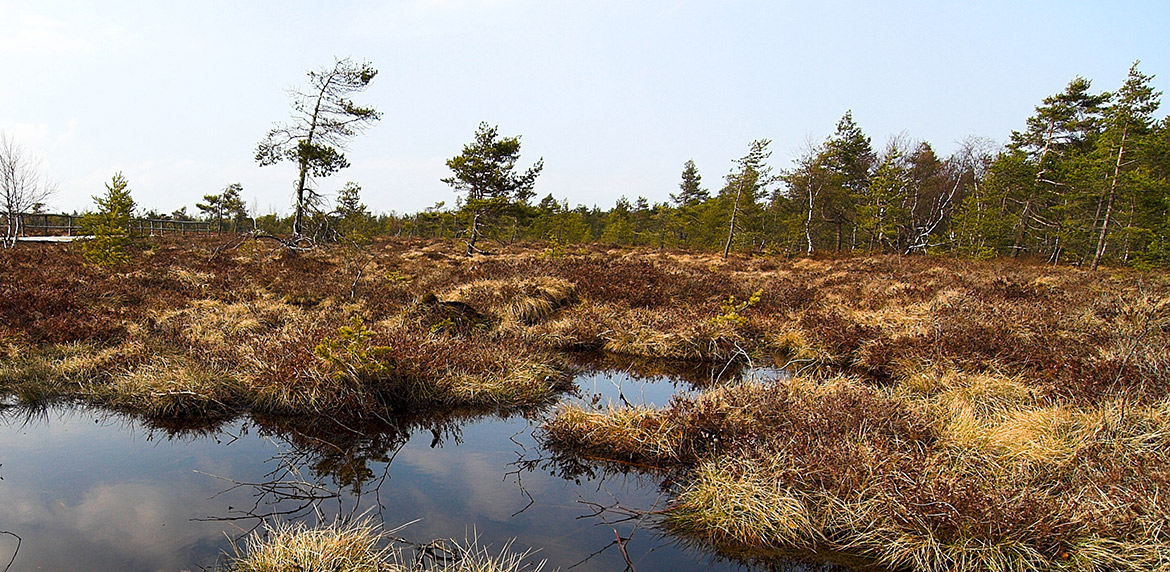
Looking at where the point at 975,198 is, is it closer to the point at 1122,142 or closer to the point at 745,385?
the point at 1122,142

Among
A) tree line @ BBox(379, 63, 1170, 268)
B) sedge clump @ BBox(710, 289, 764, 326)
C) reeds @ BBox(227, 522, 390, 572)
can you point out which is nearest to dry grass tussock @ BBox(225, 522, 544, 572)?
reeds @ BBox(227, 522, 390, 572)

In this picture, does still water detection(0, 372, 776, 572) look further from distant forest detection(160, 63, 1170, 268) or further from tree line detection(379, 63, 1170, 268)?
tree line detection(379, 63, 1170, 268)

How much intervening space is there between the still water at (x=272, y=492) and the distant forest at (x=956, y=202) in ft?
39.6

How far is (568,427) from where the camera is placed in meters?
5.59

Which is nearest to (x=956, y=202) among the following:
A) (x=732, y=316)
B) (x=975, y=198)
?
(x=975, y=198)

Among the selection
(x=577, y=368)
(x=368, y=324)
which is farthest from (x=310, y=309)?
(x=577, y=368)

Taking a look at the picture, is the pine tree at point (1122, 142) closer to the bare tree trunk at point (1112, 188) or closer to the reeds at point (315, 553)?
the bare tree trunk at point (1112, 188)

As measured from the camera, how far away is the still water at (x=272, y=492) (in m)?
3.61

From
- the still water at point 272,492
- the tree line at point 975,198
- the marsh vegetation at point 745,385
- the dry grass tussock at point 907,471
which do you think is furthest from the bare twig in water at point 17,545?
the tree line at point 975,198

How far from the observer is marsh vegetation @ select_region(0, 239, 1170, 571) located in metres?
3.72

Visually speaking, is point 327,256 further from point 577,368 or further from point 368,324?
point 577,368

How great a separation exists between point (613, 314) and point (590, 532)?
22.6ft

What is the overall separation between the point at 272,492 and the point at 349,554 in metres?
1.48

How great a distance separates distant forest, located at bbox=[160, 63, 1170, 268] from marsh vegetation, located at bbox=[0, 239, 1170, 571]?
8440mm
